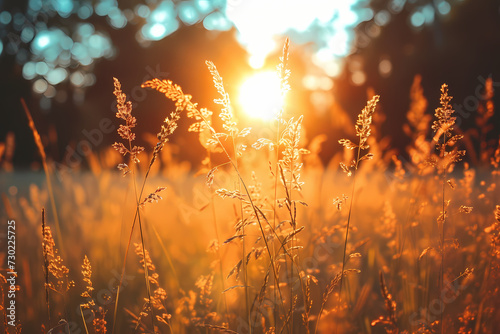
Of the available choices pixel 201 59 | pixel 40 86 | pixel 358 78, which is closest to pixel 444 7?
pixel 358 78

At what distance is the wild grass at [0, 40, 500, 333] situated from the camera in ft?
3.66

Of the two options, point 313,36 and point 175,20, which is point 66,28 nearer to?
point 175,20

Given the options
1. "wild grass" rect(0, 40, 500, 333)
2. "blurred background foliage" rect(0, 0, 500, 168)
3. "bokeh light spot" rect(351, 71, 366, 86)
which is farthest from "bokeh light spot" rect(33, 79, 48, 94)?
"wild grass" rect(0, 40, 500, 333)

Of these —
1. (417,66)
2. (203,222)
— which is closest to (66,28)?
(417,66)

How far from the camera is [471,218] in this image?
235 centimetres

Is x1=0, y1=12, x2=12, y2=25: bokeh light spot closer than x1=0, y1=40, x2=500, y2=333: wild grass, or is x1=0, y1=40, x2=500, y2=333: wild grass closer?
x1=0, y1=40, x2=500, y2=333: wild grass

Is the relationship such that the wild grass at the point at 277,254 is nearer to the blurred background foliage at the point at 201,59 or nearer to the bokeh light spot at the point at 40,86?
the blurred background foliage at the point at 201,59

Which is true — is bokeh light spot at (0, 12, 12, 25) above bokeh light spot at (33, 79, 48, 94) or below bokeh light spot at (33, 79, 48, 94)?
above

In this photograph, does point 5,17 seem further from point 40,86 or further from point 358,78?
point 358,78

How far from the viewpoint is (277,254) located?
111 cm

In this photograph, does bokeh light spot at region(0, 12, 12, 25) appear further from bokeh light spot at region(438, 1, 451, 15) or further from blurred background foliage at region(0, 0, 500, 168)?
bokeh light spot at region(438, 1, 451, 15)

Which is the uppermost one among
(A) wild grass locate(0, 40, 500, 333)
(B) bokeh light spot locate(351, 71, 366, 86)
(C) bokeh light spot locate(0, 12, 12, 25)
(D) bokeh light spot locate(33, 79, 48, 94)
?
(C) bokeh light spot locate(0, 12, 12, 25)

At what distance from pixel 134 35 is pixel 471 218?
2429 centimetres

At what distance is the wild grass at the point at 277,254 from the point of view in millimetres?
1115
